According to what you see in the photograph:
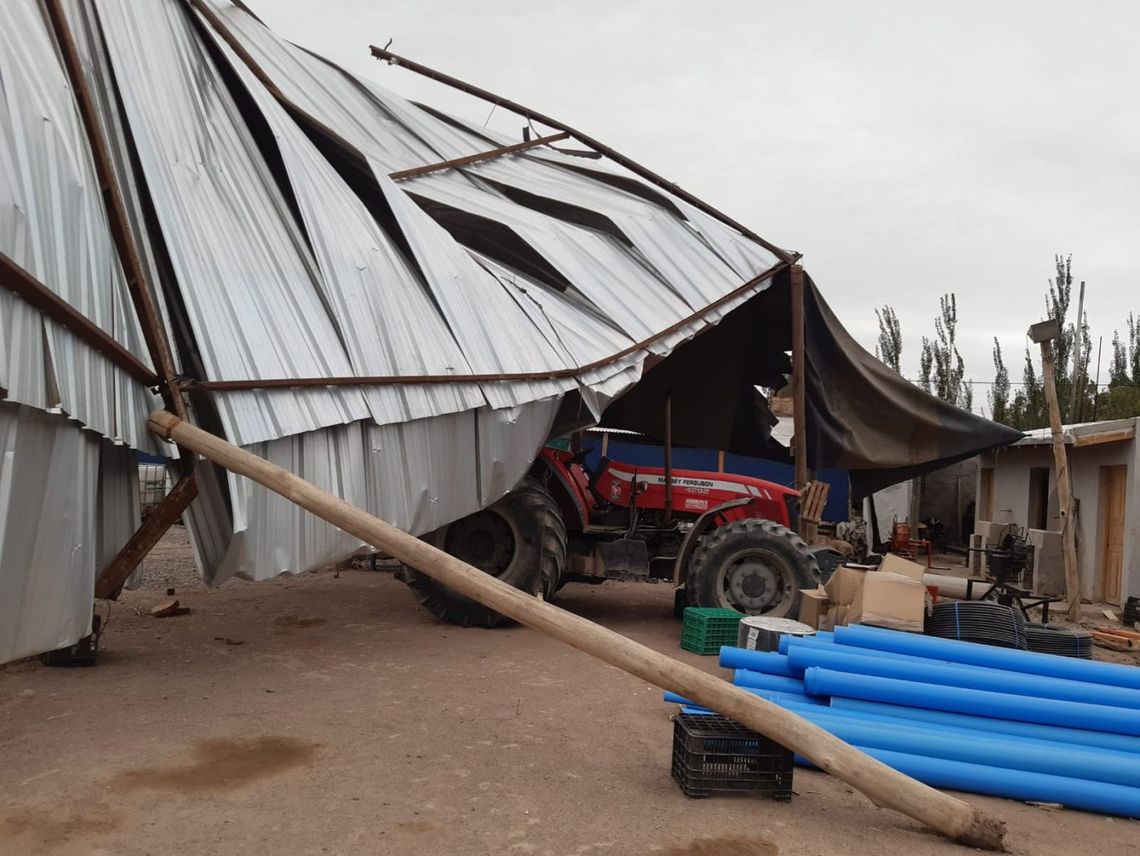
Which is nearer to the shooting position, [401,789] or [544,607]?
[544,607]

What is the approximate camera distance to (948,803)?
4438 mm

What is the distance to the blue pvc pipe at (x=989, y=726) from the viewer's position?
5.76m

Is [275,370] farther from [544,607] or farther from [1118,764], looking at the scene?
[1118,764]

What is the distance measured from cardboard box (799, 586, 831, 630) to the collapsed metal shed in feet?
8.48

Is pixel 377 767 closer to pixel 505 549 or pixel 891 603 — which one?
pixel 891 603

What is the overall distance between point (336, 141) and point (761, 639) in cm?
530

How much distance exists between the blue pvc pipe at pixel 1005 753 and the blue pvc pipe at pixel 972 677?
1.79ft

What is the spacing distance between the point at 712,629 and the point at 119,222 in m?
5.84

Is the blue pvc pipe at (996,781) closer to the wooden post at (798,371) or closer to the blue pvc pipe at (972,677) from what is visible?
the blue pvc pipe at (972,677)

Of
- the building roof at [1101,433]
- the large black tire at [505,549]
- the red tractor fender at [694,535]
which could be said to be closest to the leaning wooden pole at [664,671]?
the large black tire at [505,549]

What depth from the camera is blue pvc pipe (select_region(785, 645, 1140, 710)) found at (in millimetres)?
6094

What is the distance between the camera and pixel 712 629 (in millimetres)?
8633

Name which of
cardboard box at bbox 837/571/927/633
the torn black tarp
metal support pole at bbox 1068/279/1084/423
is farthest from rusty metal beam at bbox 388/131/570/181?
metal support pole at bbox 1068/279/1084/423

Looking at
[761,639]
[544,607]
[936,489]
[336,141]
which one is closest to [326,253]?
[336,141]
